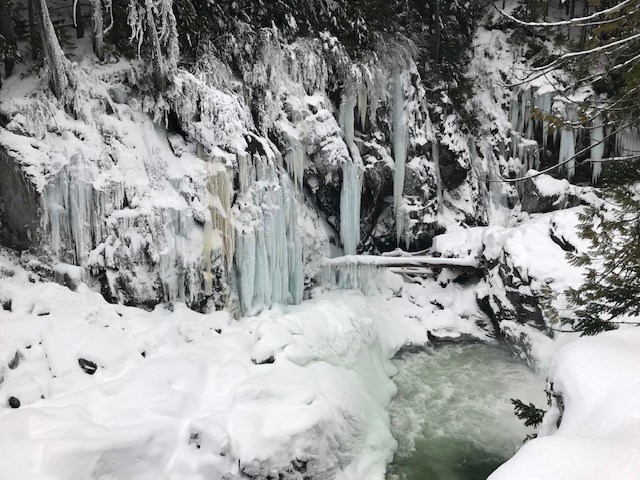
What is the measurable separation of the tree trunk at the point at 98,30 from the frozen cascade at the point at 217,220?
3.38m

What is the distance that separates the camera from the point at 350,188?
1203cm

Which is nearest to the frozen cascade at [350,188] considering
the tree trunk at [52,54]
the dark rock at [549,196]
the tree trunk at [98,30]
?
the dark rock at [549,196]

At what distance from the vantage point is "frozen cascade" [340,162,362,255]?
11906mm

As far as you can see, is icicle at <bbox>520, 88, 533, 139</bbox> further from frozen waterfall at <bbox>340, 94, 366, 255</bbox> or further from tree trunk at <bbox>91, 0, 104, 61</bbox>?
tree trunk at <bbox>91, 0, 104, 61</bbox>

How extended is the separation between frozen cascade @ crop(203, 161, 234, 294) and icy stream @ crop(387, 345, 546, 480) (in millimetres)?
4597

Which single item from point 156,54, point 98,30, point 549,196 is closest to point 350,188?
point 156,54

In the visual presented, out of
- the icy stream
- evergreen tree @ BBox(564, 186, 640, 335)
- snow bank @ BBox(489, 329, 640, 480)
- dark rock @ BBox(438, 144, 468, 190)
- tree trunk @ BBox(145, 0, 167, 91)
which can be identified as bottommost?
the icy stream

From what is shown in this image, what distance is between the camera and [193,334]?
7.21 meters

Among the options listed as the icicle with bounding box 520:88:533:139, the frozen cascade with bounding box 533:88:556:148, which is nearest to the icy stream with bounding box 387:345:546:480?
the frozen cascade with bounding box 533:88:556:148

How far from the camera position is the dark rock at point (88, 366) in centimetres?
565

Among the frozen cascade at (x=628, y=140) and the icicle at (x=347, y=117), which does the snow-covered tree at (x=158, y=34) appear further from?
the frozen cascade at (x=628, y=140)

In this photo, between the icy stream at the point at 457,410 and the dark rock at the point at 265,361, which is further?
the icy stream at the point at 457,410

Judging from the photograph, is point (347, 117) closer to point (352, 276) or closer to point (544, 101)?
point (352, 276)

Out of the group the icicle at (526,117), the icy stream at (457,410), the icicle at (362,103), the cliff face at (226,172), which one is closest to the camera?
the icy stream at (457,410)
